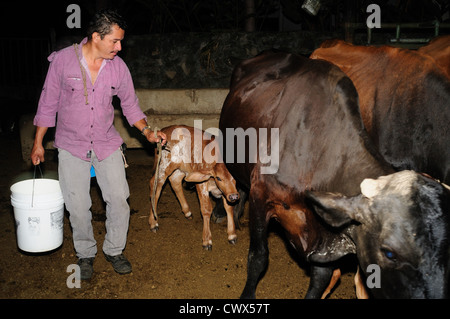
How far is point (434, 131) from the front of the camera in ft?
12.6

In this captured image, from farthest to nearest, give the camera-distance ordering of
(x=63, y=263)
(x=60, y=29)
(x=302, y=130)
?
1. (x=60, y=29)
2. (x=63, y=263)
3. (x=302, y=130)

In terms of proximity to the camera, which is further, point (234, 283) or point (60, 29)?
point (60, 29)

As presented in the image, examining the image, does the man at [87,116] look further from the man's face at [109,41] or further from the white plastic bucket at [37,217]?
the white plastic bucket at [37,217]

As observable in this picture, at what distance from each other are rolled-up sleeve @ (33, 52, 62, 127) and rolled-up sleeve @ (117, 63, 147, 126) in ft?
1.83

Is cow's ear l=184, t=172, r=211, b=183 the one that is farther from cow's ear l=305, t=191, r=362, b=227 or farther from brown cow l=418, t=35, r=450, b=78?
brown cow l=418, t=35, r=450, b=78

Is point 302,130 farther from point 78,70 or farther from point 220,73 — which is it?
point 220,73

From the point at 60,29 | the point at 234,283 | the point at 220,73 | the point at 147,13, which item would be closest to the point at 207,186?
the point at 234,283

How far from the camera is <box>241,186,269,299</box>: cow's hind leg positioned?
12.5 feet

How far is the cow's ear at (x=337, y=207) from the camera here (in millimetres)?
2848

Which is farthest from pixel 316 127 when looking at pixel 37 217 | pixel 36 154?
pixel 37 217

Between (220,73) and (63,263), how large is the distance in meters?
7.53

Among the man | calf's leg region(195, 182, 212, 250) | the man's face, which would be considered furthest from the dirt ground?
the man's face

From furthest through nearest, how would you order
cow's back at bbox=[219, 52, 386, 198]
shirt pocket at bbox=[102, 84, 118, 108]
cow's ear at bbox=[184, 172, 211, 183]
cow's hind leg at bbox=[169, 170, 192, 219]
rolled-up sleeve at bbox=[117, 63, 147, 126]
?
cow's hind leg at bbox=[169, 170, 192, 219], cow's ear at bbox=[184, 172, 211, 183], rolled-up sleeve at bbox=[117, 63, 147, 126], shirt pocket at bbox=[102, 84, 118, 108], cow's back at bbox=[219, 52, 386, 198]

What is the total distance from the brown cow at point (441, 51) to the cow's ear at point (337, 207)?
6.47 feet
